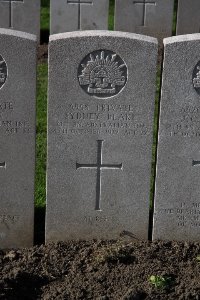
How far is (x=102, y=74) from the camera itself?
5.38m

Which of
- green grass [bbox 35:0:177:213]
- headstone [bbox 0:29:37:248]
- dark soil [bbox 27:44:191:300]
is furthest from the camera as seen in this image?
green grass [bbox 35:0:177:213]

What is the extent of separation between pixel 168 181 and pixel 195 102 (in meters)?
0.68

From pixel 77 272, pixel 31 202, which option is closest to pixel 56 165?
pixel 31 202

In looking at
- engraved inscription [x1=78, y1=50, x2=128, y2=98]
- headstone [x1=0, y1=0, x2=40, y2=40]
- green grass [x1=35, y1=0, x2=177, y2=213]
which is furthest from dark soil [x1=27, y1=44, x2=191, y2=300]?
headstone [x1=0, y1=0, x2=40, y2=40]

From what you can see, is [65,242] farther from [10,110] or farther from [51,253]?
[10,110]

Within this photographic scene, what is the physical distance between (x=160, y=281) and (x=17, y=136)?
1518 millimetres

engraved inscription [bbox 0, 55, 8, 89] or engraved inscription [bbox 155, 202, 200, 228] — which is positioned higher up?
engraved inscription [bbox 0, 55, 8, 89]

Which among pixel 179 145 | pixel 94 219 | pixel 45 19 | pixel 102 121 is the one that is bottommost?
pixel 94 219

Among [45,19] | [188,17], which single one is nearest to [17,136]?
[188,17]

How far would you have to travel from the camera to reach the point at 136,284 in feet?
17.3

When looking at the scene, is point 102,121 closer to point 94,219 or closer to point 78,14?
point 94,219

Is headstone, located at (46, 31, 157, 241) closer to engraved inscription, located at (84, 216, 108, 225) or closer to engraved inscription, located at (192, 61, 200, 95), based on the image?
engraved inscription, located at (84, 216, 108, 225)

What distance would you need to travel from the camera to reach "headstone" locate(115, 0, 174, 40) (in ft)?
37.3

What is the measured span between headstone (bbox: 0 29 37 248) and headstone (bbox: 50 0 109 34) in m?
6.08
